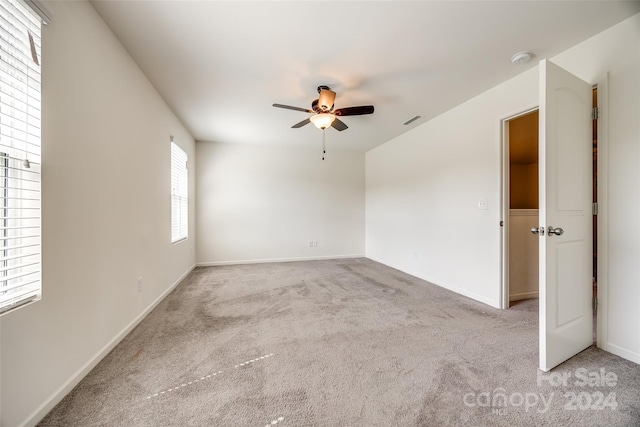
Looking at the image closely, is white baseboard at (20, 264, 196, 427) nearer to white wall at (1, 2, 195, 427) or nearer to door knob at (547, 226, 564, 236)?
white wall at (1, 2, 195, 427)

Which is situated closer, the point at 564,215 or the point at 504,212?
the point at 564,215

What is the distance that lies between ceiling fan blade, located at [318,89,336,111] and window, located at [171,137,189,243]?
2251 millimetres

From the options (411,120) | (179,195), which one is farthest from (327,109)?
(179,195)

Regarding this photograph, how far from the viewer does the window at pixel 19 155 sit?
1.11 metres

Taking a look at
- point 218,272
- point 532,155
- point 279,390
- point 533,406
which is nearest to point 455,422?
point 533,406

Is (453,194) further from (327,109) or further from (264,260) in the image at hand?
(264,260)

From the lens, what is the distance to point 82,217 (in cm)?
156

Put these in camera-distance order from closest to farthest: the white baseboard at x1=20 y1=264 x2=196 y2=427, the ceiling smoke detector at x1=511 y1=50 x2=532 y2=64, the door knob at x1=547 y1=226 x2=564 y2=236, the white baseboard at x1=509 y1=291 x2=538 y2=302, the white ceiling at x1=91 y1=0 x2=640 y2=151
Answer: the white baseboard at x1=20 y1=264 x2=196 y2=427
the door knob at x1=547 y1=226 x2=564 y2=236
the white ceiling at x1=91 y1=0 x2=640 y2=151
the ceiling smoke detector at x1=511 y1=50 x2=532 y2=64
the white baseboard at x1=509 y1=291 x2=538 y2=302

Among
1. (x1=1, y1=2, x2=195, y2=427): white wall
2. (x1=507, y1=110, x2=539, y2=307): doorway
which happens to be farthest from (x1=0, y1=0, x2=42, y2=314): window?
(x1=507, y1=110, x2=539, y2=307): doorway

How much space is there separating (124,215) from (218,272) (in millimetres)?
2505

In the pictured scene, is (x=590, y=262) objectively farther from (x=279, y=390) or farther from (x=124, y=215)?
(x=124, y=215)

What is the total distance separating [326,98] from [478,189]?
7.06 ft

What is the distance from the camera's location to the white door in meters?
1.59

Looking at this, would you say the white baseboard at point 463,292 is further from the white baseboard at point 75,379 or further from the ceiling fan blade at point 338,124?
the white baseboard at point 75,379
